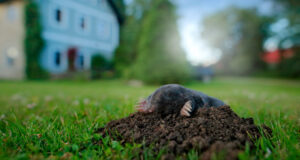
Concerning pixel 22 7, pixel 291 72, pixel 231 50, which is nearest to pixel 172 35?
pixel 22 7

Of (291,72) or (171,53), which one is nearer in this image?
(171,53)

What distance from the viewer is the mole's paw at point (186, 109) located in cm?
151

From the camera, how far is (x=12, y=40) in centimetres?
1397

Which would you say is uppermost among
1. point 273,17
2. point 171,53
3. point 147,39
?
point 273,17

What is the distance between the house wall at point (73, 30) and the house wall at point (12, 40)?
1612 millimetres

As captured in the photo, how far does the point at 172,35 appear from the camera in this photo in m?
9.70

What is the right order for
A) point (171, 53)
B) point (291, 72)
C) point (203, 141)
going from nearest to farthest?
point (203, 141)
point (171, 53)
point (291, 72)

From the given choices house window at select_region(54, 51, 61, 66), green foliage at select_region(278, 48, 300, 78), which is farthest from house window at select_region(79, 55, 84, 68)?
green foliage at select_region(278, 48, 300, 78)

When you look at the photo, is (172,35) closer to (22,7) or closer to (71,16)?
(71,16)

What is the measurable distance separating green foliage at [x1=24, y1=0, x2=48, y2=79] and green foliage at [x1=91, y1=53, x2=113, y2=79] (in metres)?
3.58

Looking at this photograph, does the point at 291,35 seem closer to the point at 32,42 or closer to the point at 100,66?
the point at 100,66

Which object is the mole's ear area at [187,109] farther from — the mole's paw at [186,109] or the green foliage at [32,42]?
the green foliage at [32,42]

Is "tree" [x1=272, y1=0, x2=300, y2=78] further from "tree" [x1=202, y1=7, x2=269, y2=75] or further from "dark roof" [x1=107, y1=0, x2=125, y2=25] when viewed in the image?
"dark roof" [x1=107, y1=0, x2=125, y2=25]

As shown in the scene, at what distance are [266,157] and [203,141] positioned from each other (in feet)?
1.11
